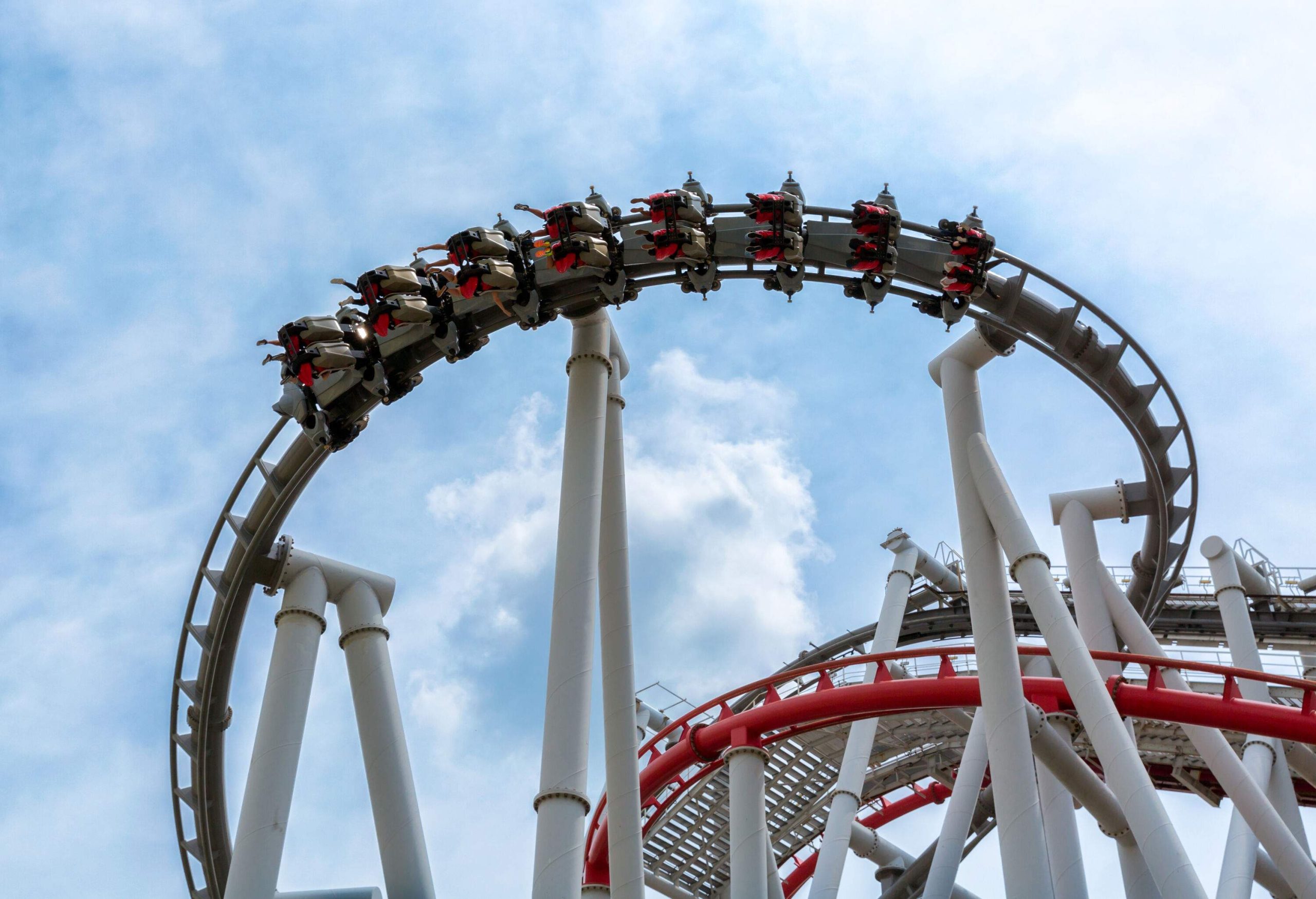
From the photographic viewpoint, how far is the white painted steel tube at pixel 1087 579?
13352mm

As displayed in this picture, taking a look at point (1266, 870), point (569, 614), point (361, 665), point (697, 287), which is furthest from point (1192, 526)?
point (361, 665)

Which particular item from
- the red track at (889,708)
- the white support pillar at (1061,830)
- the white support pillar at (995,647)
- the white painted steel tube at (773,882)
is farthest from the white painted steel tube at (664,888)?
the white support pillar at (995,647)

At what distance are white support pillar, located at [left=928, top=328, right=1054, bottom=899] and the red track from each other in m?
2.25

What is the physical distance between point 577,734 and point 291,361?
3.99m

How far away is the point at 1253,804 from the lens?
37.0 ft

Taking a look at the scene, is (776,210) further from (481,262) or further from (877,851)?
(877,851)

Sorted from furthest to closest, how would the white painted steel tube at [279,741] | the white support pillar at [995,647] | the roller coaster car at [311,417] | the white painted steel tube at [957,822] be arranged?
the white painted steel tube at [957,822] → the roller coaster car at [311,417] → the white painted steel tube at [279,741] → the white support pillar at [995,647]

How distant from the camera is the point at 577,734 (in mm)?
8789

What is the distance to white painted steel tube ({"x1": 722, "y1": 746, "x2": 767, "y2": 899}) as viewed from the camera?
12.0 m

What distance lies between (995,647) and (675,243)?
4068 millimetres

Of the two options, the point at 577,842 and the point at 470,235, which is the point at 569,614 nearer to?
the point at 577,842

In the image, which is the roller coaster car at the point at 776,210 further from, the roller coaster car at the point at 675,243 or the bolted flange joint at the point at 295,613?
the bolted flange joint at the point at 295,613

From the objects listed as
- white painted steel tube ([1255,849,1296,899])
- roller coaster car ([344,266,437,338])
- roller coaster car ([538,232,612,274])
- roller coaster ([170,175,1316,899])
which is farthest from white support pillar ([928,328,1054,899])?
white painted steel tube ([1255,849,1296,899])

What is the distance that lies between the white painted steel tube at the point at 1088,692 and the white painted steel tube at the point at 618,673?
315cm
